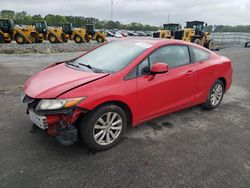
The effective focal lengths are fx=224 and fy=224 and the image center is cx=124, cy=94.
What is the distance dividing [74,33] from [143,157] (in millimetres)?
21657

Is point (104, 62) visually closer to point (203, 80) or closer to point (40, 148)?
point (40, 148)

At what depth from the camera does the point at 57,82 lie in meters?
2.96

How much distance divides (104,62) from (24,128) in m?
1.70

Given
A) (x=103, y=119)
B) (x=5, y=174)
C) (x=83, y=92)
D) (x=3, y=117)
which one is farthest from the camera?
(x=3, y=117)

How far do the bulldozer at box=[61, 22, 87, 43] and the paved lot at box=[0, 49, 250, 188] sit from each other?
19640 millimetres

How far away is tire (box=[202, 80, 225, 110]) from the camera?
4547 millimetres

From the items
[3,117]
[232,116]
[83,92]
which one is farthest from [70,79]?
[232,116]

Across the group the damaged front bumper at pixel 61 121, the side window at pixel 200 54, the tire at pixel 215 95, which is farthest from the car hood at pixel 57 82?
the tire at pixel 215 95

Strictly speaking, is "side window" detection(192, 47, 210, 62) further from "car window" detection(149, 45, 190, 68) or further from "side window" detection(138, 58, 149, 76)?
"side window" detection(138, 58, 149, 76)

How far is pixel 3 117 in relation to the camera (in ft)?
13.3

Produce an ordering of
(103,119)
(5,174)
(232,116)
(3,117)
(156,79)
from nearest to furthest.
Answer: (5,174)
(103,119)
(156,79)
(3,117)
(232,116)

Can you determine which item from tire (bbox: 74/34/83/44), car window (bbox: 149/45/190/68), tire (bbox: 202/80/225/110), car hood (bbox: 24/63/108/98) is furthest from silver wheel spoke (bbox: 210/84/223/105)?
tire (bbox: 74/34/83/44)

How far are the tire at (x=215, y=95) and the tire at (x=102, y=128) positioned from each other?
218 centimetres

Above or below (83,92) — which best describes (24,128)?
below
